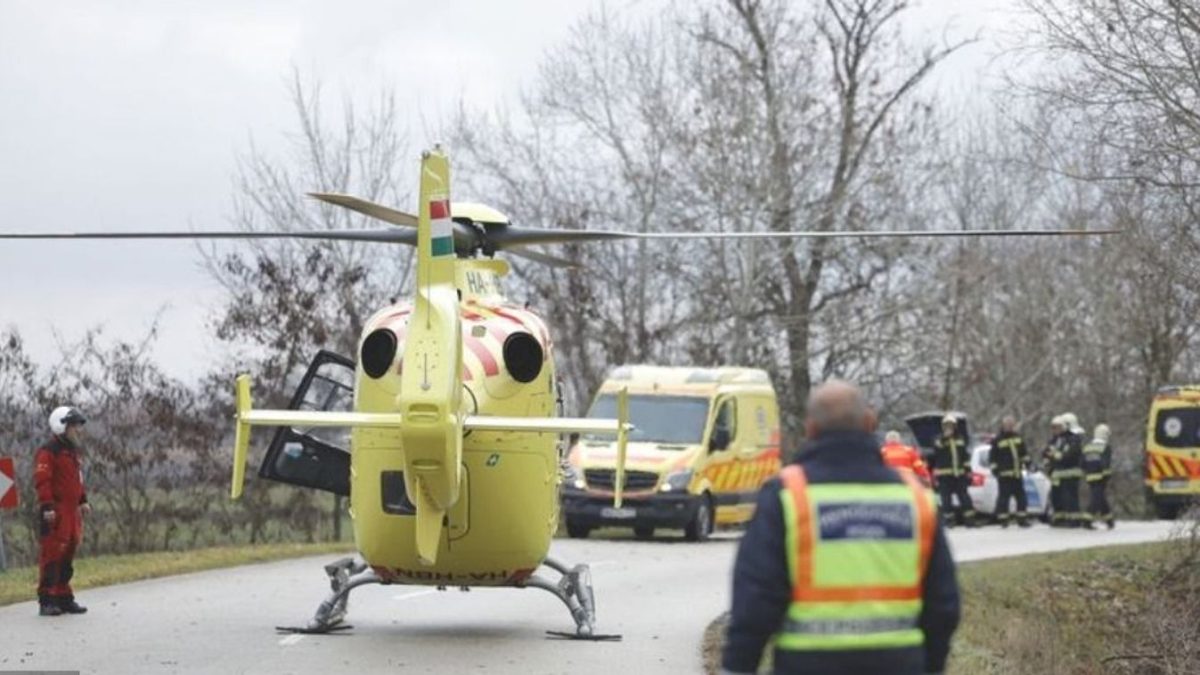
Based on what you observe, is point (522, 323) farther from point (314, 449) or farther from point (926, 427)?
point (926, 427)

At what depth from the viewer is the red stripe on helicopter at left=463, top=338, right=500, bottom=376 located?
17.3 meters

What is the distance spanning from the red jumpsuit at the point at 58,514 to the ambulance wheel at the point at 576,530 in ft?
46.0

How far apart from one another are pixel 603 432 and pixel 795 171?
104 feet

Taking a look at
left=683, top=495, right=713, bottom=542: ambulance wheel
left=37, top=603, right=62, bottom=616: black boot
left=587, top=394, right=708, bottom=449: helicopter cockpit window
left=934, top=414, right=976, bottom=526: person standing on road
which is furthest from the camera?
left=934, top=414, right=976, bottom=526: person standing on road

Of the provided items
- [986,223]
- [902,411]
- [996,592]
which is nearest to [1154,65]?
[996,592]

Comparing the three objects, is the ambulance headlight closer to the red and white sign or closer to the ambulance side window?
the ambulance side window

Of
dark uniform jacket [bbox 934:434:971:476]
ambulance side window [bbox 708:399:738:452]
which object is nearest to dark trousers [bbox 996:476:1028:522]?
dark uniform jacket [bbox 934:434:971:476]

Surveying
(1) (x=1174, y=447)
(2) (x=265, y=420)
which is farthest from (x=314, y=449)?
(1) (x=1174, y=447)

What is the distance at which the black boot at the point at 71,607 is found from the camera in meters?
19.5

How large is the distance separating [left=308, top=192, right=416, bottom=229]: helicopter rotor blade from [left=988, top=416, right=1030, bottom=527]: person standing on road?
2205cm

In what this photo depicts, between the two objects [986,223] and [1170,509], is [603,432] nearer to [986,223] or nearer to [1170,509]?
[1170,509]

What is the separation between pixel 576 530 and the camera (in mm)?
33562

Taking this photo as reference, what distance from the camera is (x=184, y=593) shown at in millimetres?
22125

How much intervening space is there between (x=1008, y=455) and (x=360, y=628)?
21.6m
